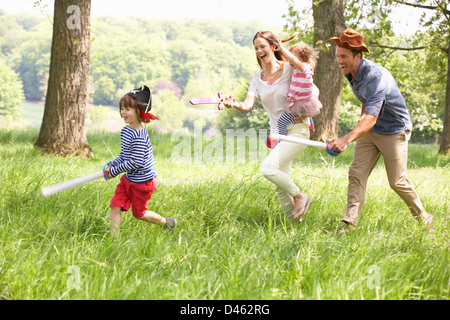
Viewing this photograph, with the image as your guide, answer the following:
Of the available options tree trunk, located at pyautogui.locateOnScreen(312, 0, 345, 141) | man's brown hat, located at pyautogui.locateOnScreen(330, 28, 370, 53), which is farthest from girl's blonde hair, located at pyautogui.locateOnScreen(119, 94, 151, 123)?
tree trunk, located at pyautogui.locateOnScreen(312, 0, 345, 141)

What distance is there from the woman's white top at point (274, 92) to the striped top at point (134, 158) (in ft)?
3.78

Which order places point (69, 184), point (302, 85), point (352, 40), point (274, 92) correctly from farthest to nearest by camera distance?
point (274, 92) < point (302, 85) < point (352, 40) < point (69, 184)

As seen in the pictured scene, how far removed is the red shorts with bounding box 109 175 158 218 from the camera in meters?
3.80

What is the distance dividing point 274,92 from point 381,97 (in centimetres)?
90

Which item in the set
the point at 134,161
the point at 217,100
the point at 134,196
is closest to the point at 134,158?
the point at 134,161

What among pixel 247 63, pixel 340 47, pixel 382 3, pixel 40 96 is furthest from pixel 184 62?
pixel 340 47

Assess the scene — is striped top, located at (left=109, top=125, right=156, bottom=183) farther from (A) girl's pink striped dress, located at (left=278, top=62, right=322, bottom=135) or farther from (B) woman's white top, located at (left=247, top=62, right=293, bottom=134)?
(A) girl's pink striped dress, located at (left=278, top=62, right=322, bottom=135)

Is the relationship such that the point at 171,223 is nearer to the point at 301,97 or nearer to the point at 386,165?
the point at 301,97

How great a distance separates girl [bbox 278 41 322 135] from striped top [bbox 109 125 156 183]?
50.0 inches

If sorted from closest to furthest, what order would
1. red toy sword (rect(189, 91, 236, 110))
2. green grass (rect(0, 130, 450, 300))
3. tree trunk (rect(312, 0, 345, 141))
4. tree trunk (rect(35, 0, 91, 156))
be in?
green grass (rect(0, 130, 450, 300)) < red toy sword (rect(189, 91, 236, 110)) < tree trunk (rect(35, 0, 91, 156)) < tree trunk (rect(312, 0, 345, 141))

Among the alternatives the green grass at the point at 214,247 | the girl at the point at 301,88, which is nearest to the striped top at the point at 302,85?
the girl at the point at 301,88

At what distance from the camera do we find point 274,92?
13.6 ft

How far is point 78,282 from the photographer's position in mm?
2652

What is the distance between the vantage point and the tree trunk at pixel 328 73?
402 inches
